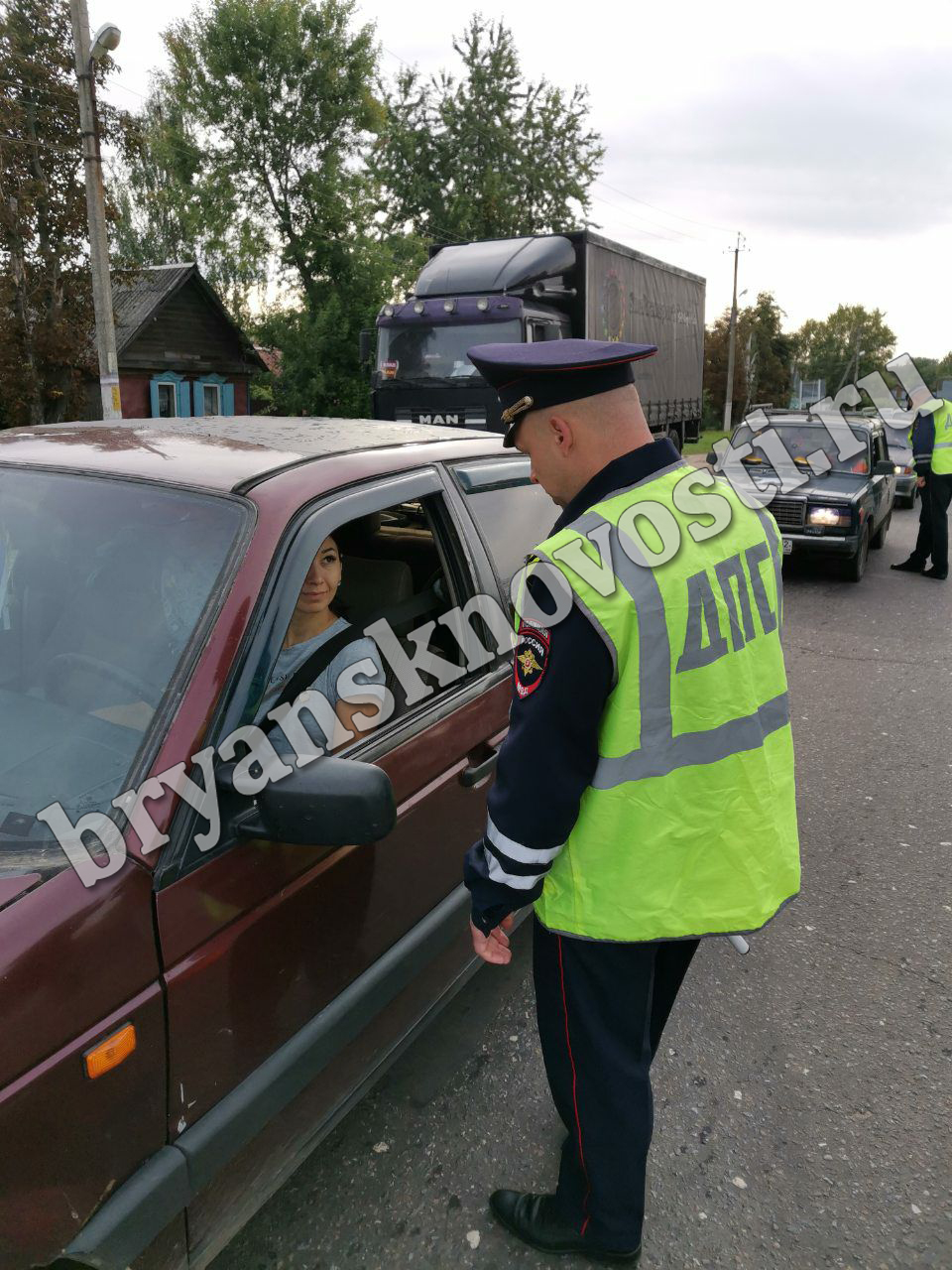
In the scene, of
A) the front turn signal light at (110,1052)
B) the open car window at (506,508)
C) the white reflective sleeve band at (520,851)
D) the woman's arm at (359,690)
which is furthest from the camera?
the open car window at (506,508)

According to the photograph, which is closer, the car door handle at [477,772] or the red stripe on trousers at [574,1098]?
the red stripe on trousers at [574,1098]

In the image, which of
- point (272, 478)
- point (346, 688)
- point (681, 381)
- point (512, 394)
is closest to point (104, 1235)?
point (346, 688)

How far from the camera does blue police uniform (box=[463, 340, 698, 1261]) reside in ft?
5.16

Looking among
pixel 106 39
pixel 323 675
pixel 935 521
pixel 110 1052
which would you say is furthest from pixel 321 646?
pixel 106 39

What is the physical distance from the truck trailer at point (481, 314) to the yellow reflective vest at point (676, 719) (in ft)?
34.0

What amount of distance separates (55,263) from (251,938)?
1988 centimetres

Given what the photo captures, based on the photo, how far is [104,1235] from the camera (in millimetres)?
1394

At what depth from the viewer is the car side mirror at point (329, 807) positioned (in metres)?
1.57

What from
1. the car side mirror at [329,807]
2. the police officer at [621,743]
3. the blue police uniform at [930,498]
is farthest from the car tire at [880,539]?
the car side mirror at [329,807]

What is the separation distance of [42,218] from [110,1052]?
20176 mm

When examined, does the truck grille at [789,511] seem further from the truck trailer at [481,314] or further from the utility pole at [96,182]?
the utility pole at [96,182]

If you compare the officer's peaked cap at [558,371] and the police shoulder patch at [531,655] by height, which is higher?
the officer's peaked cap at [558,371]

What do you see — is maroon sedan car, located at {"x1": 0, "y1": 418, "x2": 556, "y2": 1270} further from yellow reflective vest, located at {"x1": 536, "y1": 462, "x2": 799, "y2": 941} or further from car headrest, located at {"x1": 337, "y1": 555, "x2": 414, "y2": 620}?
yellow reflective vest, located at {"x1": 536, "y1": 462, "x2": 799, "y2": 941}

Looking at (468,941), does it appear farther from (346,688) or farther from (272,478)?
(272,478)
